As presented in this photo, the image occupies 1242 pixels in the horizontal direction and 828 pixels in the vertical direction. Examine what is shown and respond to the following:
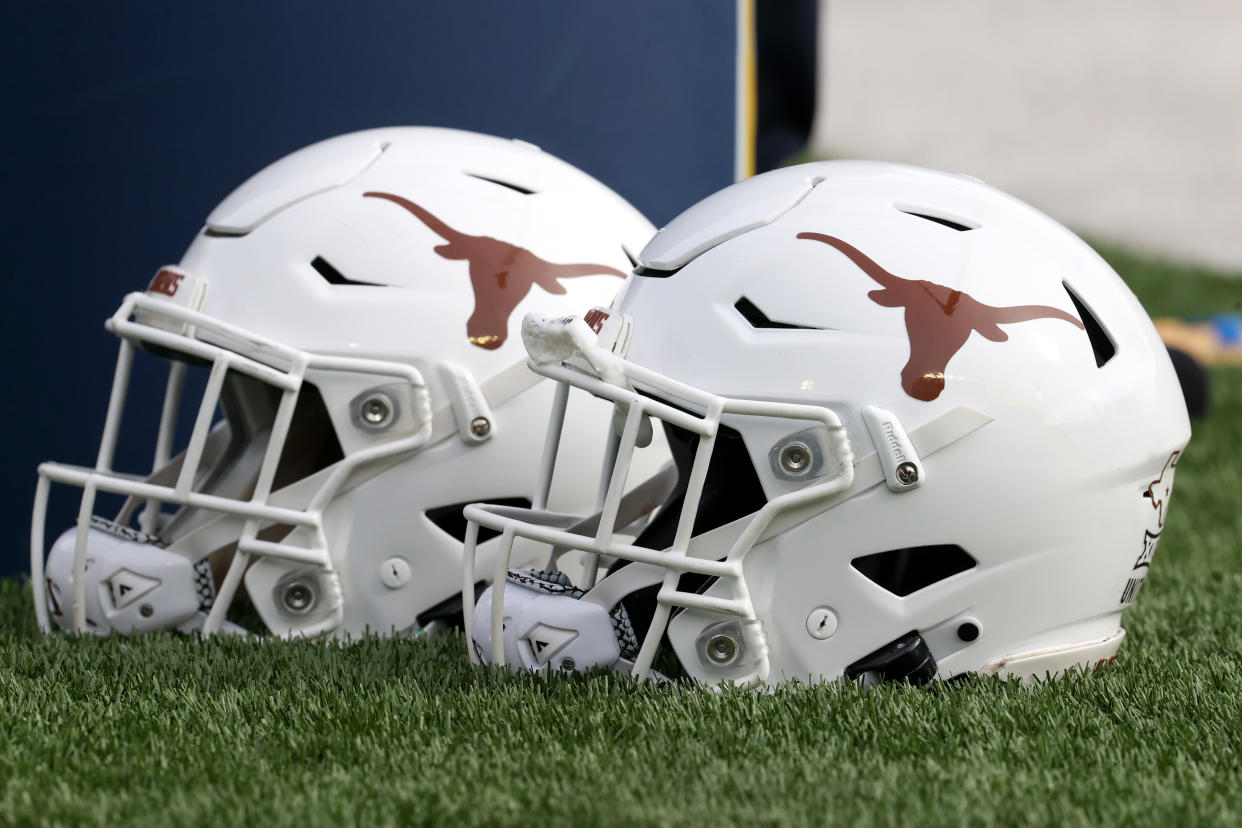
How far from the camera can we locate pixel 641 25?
3385 mm

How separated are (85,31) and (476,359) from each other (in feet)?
4.78

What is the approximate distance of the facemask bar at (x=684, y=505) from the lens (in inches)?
76.4

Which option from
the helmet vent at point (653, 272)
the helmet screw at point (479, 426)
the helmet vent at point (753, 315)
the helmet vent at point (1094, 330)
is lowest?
the helmet screw at point (479, 426)

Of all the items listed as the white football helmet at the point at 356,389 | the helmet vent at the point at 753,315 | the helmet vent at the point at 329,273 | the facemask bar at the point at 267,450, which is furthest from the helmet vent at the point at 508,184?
the helmet vent at the point at 753,315

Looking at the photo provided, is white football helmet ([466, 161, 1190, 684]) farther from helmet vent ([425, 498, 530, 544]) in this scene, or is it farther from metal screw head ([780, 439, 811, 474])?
helmet vent ([425, 498, 530, 544])

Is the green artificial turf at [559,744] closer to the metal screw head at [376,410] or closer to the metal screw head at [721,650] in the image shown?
the metal screw head at [721,650]

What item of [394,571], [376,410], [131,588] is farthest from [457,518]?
[131,588]

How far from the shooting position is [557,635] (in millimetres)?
2096

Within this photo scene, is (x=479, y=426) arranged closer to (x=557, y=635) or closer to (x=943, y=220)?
(x=557, y=635)

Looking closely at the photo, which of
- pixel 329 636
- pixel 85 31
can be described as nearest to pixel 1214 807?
pixel 329 636

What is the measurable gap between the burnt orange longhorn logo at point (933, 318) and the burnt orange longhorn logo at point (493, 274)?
→ 2.10ft

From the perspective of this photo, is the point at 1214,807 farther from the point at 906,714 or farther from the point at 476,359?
the point at 476,359

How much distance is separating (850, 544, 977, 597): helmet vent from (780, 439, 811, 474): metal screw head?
0.17m

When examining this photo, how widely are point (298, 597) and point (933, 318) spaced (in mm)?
1159
